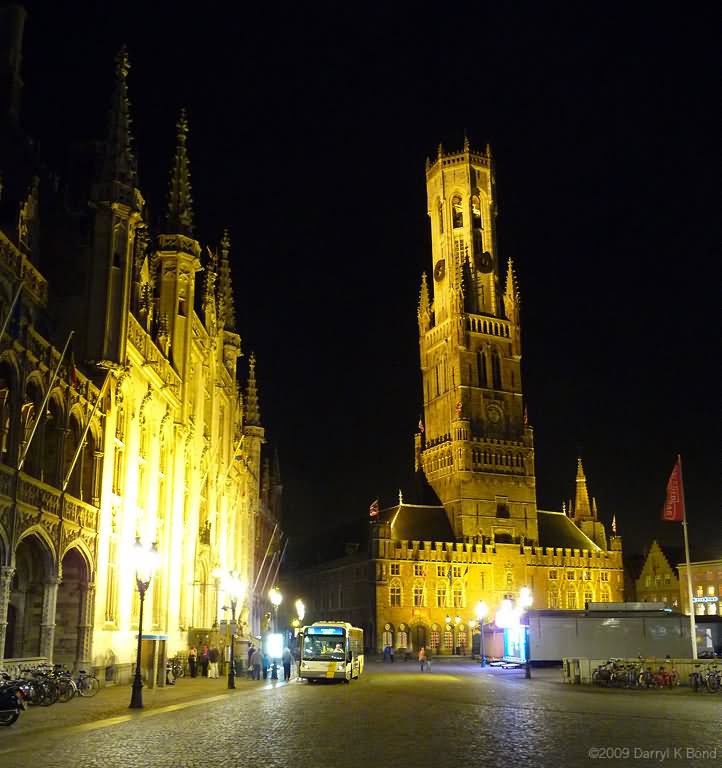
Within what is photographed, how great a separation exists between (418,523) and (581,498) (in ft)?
101

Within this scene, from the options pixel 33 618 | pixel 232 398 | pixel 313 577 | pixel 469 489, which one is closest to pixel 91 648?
pixel 33 618

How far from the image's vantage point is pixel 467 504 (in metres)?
110

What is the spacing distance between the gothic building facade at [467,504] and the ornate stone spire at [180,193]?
63.2m

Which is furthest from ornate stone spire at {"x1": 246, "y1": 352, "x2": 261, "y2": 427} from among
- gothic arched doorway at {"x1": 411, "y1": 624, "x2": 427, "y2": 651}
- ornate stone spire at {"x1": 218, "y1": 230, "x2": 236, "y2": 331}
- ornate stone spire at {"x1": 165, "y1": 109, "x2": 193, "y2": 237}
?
gothic arched doorway at {"x1": 411, "y1": 624, "x2": 427, "y2": 651}

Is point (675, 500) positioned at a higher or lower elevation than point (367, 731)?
higher

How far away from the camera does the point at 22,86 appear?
3891cm

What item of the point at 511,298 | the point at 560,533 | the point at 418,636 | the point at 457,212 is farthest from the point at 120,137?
the point at 457,212

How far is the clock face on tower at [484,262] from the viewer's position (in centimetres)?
12431

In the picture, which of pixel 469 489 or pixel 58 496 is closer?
pixel 58 496

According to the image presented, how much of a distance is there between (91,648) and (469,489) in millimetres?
82629

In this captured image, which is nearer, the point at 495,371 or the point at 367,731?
the point at 367,731

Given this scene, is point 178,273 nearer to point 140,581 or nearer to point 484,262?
point 140,581

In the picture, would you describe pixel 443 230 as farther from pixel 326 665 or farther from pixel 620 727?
pixel 620 727

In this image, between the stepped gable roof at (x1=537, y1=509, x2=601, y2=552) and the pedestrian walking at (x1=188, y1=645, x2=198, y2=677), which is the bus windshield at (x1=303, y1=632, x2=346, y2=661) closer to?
the pedestrian walking at (x1=188, y1=645, x2=198, y2=677)
